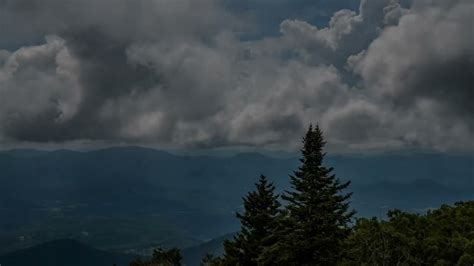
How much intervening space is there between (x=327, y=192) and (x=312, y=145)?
170 inches

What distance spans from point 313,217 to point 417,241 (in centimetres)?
1030

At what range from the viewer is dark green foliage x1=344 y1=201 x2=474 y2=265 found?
41531 millimetres

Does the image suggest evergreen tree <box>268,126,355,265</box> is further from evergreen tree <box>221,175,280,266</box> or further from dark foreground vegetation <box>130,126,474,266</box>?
evergreen tree <box>221,175,280,266</box>

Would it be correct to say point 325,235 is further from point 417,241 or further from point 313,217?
point 417,241

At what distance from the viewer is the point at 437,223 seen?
52.4 meters

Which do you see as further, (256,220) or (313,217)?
(256,220)

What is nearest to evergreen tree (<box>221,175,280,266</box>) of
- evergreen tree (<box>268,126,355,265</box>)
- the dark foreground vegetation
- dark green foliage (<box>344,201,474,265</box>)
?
the dark foreground vegetation

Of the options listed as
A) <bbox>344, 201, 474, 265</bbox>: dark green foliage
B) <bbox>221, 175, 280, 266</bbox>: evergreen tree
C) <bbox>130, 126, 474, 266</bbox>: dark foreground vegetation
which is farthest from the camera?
<bbox>221, 175, 280, 266</bbox>: evergreen tree

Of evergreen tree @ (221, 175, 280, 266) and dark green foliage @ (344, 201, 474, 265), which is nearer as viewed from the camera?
dark green foliage @ (344, 201, 474, 265)

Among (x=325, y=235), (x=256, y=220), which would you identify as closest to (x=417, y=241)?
(x=325, y=235)

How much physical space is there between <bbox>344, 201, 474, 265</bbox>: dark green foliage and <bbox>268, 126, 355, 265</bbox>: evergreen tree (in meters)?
1.76

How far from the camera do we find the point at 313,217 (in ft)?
149

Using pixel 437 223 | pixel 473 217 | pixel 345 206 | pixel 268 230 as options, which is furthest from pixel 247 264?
pixel 473 217

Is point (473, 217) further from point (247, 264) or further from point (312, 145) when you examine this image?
point (247, 264)
